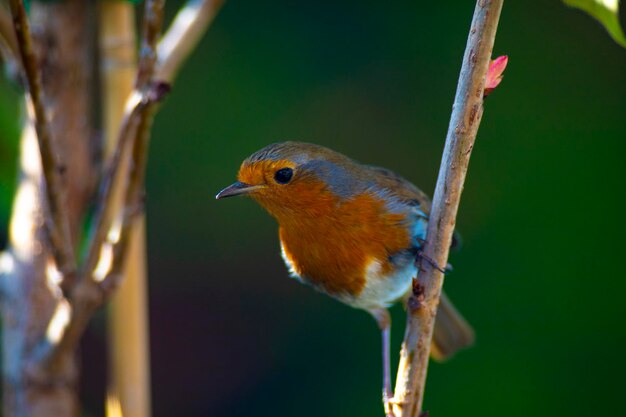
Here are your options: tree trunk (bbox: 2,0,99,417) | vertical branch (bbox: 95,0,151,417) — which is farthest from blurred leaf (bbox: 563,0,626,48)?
tree trunk (bbox: 2,0,99,417)

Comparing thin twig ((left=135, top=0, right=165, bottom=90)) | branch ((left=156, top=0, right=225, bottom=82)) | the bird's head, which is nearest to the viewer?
thin twig ((left=135, top=0, right=165, bottom=90))

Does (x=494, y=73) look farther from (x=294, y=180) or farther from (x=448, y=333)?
(x=448, y=333)

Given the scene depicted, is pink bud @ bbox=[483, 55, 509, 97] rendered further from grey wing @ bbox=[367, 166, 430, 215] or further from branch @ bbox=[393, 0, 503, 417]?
grey wing @ bbox=[367, 166, 430, 215]

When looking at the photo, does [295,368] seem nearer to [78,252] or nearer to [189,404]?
[189,404]

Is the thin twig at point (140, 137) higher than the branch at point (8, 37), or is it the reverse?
the branch at point (8, 37)

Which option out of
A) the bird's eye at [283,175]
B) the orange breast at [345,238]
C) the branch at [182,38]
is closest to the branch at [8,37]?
the branch at [182,38]

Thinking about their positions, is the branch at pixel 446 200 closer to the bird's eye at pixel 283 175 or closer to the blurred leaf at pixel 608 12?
the blurred leaf at pixel 608 12
